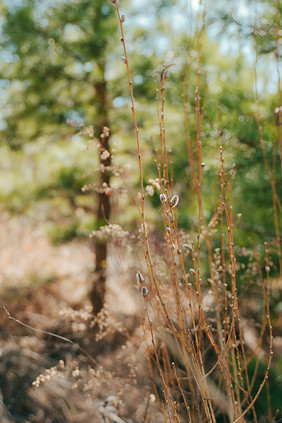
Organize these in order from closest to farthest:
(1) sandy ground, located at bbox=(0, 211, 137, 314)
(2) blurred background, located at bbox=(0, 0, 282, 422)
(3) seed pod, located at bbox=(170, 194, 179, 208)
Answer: (3) seed pod, located at bbox=(170, 194, 179, 208)
(2) blurred background, located at bbox=(0, 0, 282, 422)
(1) sandy ground, located at bbox=(0, 211, 137, 314)

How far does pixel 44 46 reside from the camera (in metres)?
2.47

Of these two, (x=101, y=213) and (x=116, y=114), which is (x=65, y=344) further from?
(x=116, y=114)

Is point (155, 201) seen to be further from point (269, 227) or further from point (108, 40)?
point (108, 40)

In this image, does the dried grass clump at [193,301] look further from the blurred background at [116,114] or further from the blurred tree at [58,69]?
the blurred tree at [58,69]

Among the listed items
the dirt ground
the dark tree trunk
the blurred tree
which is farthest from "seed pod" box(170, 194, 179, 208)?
the dark tree trunk

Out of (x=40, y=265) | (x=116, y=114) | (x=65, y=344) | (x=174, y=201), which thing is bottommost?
(x=65, y=344)

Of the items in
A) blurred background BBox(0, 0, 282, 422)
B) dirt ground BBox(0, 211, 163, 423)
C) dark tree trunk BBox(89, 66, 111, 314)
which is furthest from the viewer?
dark tree trunk BBox(89, 66, 111, 314)

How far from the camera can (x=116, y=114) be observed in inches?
107

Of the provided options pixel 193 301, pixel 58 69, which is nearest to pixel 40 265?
pixel 58 69

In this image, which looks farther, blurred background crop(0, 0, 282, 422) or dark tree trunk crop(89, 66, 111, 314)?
dark tree trunk crop(89, 66, 111, 314)

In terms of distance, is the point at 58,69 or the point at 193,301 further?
the point at 58,69

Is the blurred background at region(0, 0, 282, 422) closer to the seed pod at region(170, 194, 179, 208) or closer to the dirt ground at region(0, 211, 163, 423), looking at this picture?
the dirt ground at region(0, 211, 163, 423)

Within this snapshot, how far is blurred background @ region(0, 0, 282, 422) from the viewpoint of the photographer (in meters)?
1.80

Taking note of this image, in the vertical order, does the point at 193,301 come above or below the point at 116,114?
below
